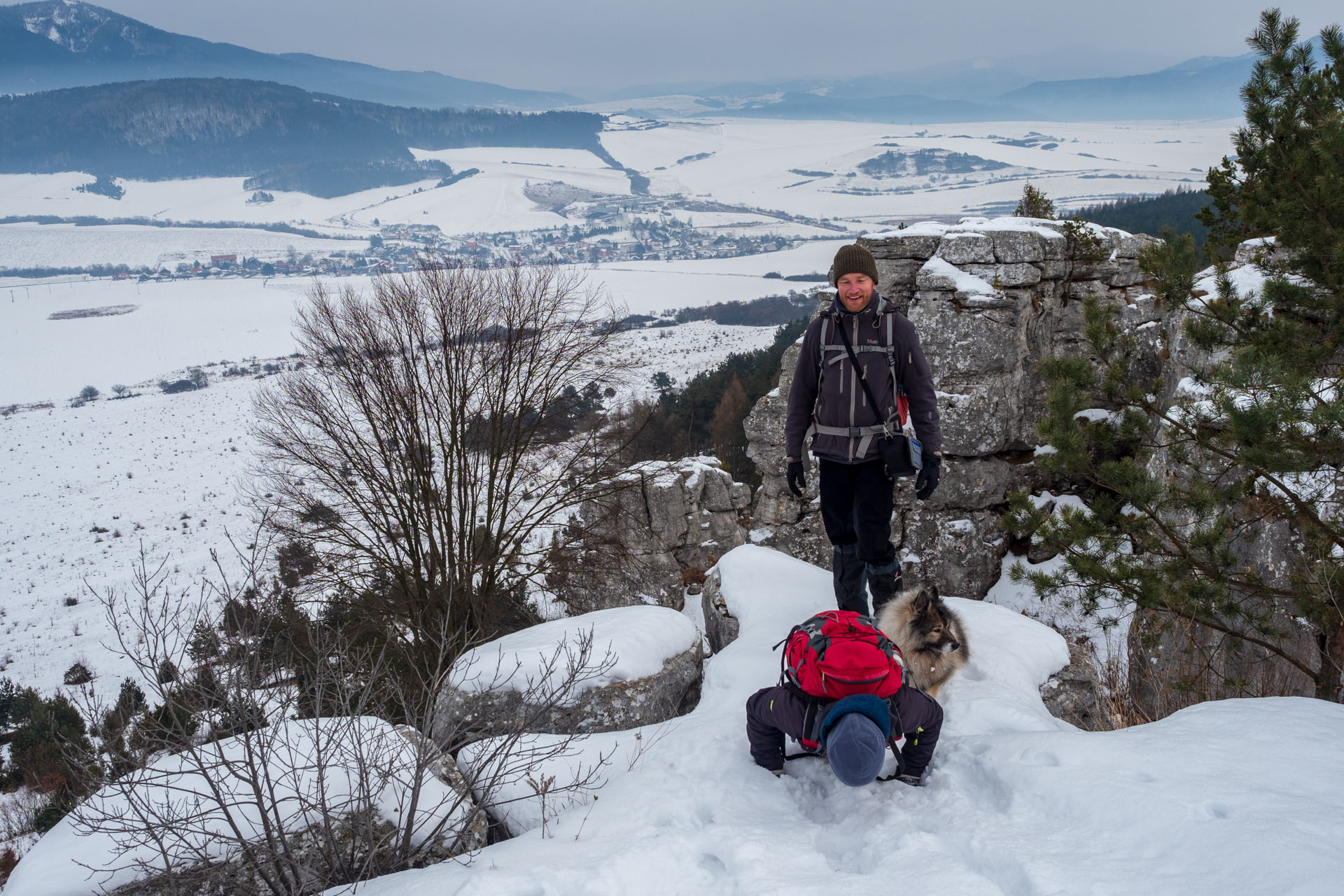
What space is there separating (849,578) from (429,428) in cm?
1084

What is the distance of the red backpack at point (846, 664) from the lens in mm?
3344

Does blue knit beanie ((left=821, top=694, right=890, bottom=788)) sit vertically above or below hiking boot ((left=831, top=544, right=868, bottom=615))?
above

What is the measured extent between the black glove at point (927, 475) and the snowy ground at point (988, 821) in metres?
1.46

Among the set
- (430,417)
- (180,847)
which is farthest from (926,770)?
(430,417)

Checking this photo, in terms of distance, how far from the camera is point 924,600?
4148 millimetres

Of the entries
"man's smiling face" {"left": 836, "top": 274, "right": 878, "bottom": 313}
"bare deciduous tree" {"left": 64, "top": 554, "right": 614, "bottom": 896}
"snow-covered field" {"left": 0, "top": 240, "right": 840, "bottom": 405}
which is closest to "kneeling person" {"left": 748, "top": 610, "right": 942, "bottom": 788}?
"bare deciduous tree" {"left": 64, "top": 554, "right": 614, "bottom": 896}

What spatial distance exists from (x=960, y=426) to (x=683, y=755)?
8068 millimetres

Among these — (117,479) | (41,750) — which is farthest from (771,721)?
(117,479)

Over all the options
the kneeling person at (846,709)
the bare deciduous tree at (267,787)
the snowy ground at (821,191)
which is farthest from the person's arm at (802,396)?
the snowy ground at (821,191)

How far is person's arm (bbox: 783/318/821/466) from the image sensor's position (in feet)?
16.1

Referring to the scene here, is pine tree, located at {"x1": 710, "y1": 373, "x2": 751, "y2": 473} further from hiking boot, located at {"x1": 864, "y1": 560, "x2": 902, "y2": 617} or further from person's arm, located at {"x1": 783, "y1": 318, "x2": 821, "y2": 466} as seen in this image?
person's arm, located at {"x1": 783, "y1": 318, "x2": 821, "y2": 466}

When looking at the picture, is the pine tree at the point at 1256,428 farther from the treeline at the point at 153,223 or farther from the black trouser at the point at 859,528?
the treeline at the point at 153,223

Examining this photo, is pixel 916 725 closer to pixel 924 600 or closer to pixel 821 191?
pixel 924 600

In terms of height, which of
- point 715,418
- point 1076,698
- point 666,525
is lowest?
point 715,418
